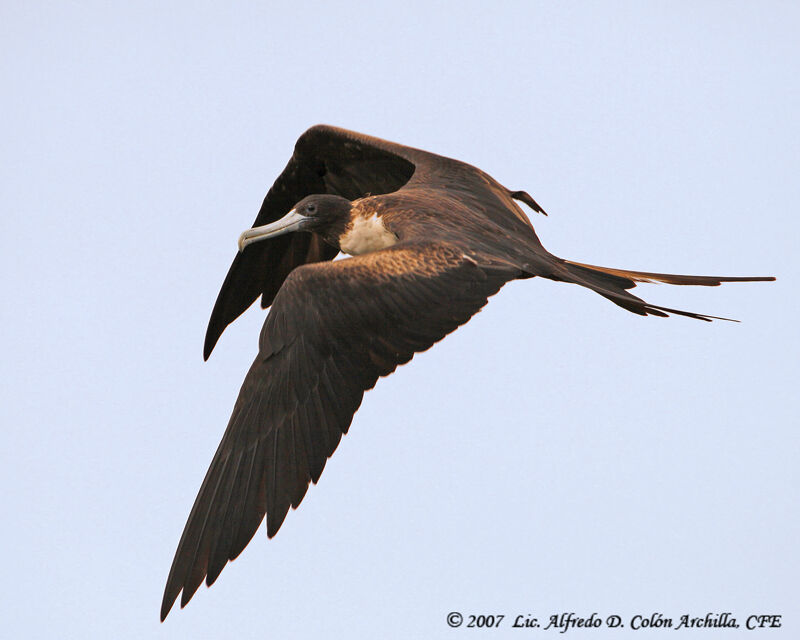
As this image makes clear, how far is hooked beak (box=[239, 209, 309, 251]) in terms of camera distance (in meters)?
8.12

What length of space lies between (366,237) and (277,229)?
62cm

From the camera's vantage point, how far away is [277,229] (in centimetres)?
818

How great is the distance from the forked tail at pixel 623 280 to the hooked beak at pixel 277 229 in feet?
4.82

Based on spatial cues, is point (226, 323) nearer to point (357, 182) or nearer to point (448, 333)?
point (357, 182)

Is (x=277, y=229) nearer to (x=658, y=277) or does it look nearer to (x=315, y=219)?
(x=315, y=219)

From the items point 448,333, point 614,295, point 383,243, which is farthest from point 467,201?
point 448,333

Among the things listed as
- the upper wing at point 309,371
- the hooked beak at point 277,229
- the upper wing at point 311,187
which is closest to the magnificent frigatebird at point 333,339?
the upper wing at point 309,371

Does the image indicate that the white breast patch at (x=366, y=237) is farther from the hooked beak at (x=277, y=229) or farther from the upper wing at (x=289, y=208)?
the upper wing at (x=289, y=208)

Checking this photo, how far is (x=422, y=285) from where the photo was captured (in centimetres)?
675

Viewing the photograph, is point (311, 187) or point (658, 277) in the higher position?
point (311, 187)

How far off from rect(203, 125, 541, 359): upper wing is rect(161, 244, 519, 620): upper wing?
1962mm

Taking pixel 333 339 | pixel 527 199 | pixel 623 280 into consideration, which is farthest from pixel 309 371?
pixel 527 199

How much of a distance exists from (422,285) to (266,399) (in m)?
0.88

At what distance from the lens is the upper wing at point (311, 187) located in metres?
8.89
